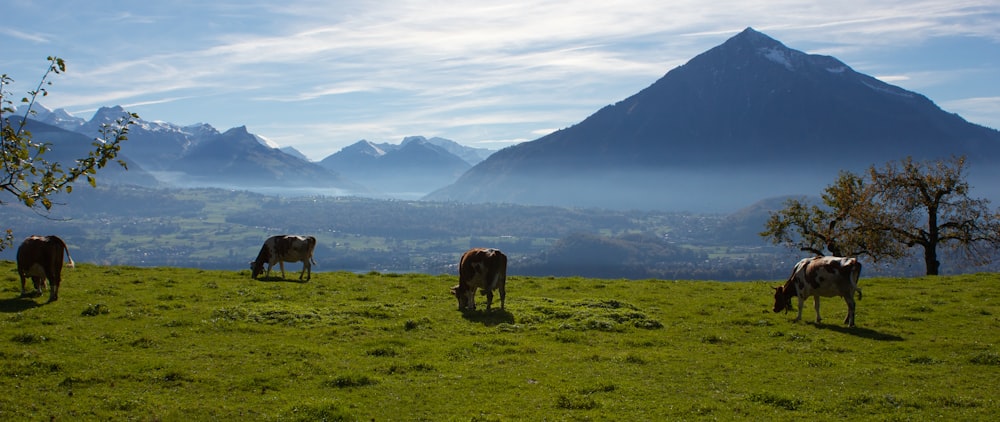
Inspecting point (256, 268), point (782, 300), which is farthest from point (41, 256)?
point (782, 300)

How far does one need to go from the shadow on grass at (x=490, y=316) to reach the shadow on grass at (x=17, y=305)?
15.6 metres

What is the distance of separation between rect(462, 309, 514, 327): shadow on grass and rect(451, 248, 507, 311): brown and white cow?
0.87 feet

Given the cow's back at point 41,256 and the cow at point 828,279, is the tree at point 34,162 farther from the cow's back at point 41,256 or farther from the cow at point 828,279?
the cow at point 828,279

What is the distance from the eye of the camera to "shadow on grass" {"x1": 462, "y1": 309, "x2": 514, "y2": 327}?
2331cm

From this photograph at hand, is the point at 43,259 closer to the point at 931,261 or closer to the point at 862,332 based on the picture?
the point at 862,332

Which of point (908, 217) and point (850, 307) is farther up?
point (908, 217)

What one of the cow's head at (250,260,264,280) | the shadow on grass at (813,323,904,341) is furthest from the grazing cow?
the shadow on grass at (813,323,904,341)

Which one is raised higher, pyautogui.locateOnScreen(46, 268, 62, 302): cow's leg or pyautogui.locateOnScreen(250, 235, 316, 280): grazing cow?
pyautogui.locateOnScreen(250, 235, 316, 280): grazing cow

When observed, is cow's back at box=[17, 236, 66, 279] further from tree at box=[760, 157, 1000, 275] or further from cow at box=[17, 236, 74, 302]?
tree at box=[760, 157, 1000, 275]

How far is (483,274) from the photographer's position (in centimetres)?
2525

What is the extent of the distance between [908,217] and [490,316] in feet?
111

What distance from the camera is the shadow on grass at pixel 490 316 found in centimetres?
2331

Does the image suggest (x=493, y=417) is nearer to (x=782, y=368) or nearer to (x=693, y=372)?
(x=693, y=372)

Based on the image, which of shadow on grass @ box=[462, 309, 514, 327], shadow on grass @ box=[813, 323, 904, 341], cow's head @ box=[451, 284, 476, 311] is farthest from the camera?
cow's head @ box=[451, 284, 476, 311]
